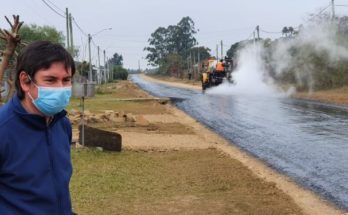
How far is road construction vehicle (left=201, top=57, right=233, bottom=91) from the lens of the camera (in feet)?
145

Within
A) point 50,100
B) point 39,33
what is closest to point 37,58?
point 50,100

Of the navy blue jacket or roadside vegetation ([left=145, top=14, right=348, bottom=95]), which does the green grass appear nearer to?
the navy blue jacket

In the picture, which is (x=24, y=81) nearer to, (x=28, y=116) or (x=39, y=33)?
(x=28, y=116)

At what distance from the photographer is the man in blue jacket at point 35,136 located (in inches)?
105

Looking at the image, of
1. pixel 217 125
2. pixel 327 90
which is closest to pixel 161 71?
pixel 327 90

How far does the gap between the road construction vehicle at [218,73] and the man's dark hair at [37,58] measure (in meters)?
41.4

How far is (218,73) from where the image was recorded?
44656 mm

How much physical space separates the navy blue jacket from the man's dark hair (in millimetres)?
148

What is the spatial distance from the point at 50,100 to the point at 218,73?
42.3 metres

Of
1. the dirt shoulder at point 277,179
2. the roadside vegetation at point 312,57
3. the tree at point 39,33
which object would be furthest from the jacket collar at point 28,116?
the tree at point 39,33

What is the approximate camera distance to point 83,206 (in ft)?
24.7

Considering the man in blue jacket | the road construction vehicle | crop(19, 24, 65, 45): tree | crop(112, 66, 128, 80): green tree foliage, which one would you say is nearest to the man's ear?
the man in blue jacket

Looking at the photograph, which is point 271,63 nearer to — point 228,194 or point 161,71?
point 228,194

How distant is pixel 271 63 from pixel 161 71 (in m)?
86.0
